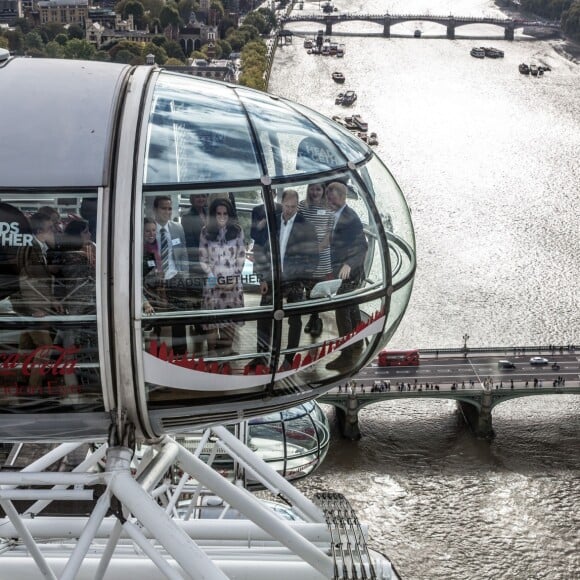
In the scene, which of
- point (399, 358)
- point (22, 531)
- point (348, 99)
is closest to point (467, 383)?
point (399, 358)

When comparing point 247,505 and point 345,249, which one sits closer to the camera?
point 345,249

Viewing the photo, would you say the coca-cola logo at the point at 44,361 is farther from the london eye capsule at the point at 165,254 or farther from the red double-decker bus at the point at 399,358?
the red double-decker bus at the point at 399,358

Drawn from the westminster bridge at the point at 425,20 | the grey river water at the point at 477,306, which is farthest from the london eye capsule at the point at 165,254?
the westminster bridge at the point at 425,20

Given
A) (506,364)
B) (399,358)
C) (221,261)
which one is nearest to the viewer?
(221,261)

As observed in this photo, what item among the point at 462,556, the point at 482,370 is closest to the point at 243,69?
the point at 482,370

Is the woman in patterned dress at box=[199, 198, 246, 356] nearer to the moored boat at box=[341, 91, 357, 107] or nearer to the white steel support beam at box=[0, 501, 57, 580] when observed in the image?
the white steel support beam at box=[0, 501, 57, 580]

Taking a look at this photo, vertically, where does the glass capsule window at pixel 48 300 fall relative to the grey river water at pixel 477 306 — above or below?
above

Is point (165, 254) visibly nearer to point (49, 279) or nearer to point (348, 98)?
point (49, 279)
